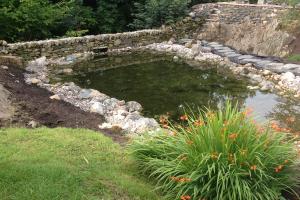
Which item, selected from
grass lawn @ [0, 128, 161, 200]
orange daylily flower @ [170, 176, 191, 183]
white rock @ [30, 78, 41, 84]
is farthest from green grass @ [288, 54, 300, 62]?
orange daylily flower @ [170, 176, 191, 183]

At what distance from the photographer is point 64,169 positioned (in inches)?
184

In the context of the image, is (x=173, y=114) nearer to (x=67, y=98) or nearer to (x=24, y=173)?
(x=67, y=98)

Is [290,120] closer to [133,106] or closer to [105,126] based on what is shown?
[133,106]

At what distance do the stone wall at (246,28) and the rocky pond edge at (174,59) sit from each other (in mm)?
867

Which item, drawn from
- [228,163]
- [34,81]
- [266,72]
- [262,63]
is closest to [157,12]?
[262,63]

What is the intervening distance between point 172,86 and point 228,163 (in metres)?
6.62

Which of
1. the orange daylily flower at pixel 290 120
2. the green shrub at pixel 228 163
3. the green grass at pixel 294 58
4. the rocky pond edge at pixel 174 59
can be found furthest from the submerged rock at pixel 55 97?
the green grass at pixel 294 58

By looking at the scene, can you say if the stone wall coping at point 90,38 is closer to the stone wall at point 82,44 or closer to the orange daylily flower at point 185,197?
the stone wall at point 82,44

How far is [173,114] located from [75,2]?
8704mm

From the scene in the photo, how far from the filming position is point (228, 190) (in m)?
4.19

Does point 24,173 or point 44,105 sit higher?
point 24,173

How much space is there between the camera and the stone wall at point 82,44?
13031 mm

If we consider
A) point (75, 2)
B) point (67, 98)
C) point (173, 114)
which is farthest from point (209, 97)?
point (75, 2)

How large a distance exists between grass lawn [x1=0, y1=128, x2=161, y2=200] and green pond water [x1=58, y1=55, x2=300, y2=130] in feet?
10.8
